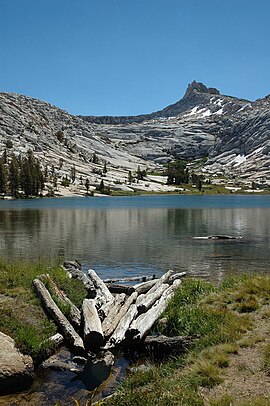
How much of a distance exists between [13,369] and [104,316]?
18.8 ft

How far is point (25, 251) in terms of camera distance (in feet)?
143

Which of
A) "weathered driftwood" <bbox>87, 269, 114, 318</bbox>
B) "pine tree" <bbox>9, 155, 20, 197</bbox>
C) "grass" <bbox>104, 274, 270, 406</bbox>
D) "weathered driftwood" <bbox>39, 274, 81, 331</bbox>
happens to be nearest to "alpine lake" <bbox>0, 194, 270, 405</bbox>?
"grass" <bbox>104, 274, 270, 406</bbox>

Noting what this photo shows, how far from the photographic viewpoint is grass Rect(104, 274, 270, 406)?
1024 cm

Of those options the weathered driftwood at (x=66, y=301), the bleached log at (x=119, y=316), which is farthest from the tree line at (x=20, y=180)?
the bleached log at (x=119, y=316)

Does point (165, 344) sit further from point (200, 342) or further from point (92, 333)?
point (92, 333)

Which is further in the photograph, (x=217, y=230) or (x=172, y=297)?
(x=217, y=230)

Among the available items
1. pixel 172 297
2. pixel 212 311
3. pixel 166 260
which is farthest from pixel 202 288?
pixel 166 260

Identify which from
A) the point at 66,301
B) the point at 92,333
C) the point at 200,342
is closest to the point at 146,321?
the point at 92,333

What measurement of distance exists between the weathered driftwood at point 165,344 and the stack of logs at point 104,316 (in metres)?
0.10

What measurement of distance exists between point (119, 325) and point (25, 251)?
95.7 feet

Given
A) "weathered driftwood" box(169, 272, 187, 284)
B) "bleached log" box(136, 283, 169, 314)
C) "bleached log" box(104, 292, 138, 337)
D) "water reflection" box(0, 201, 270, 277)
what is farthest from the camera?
"water reflection" box(0, 201, 270, 277)

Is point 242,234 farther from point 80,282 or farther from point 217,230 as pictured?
point 80,282

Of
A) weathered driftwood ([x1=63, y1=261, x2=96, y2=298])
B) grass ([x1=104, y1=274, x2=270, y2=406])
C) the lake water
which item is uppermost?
grass ([x1=104, y1=274, x2=270, y2=406])

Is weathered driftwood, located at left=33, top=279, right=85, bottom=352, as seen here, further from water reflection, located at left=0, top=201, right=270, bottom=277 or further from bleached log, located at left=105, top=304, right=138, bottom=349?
water reflection, located at left=0, top=201, right=270, bottom=277
